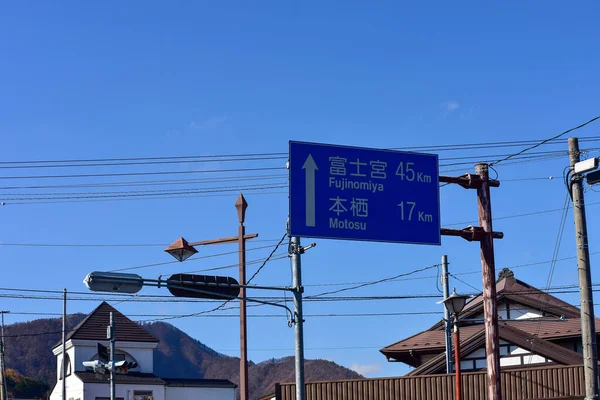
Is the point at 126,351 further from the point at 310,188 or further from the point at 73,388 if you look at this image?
the point at 310,188

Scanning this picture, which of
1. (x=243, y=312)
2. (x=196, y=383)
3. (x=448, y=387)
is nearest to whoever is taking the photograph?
(x=243, y=312)

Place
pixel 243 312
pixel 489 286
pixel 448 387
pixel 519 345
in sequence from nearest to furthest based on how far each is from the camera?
pixel 489 286 → pixel 243 312 → pixel 448 387 → pixel 519 345

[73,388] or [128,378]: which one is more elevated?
[128,378]

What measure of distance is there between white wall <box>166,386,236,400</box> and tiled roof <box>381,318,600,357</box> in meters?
17.9

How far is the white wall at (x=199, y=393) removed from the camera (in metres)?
47.8

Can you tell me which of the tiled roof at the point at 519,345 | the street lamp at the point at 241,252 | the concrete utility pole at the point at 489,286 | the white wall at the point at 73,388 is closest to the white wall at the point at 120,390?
the white wall at the point at 73,388

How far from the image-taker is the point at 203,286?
53.1ft

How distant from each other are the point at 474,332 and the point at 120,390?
21.3 meters

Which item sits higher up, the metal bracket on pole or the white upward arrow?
the white upward arrow

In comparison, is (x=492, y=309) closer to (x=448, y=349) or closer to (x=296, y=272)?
(x=296, y=272)

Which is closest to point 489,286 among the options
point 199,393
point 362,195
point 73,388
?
point 362,195

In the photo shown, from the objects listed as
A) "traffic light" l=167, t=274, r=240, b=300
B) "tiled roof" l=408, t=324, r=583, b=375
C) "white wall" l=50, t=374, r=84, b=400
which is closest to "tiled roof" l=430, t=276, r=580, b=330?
"tiled roof" l=408, t=324, r=583, b=375

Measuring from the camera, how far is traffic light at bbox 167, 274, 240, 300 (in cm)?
1574

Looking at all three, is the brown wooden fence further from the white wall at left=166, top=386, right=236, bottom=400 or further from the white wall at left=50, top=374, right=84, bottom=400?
the white wall at left=166, top=386, right=236, bottom=400
